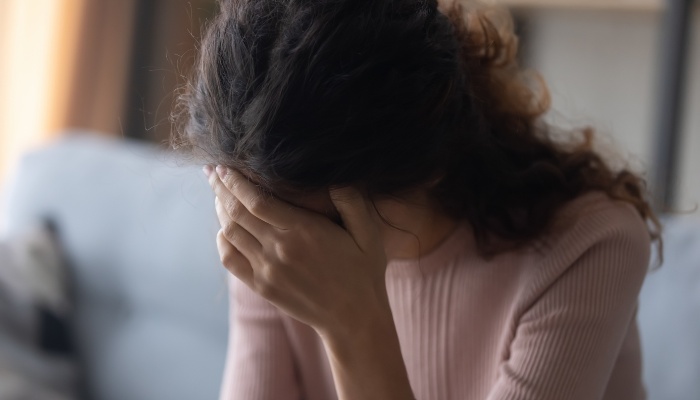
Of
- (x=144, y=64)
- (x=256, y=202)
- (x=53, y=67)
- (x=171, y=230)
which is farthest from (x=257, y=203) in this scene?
(x=144, y=64)

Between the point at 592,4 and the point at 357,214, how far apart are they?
1.77m

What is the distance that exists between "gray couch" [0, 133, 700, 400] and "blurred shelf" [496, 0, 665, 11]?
1.05m

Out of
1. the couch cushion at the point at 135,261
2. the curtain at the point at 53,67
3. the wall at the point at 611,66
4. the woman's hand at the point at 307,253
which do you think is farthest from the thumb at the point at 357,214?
the curtain at the point at 53,67

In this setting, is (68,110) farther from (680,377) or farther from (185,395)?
(680,377)

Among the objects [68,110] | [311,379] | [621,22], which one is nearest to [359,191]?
[311,379]

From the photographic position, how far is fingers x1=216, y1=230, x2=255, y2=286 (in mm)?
839

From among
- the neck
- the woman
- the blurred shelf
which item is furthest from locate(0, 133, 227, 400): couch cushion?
the blurred shelf

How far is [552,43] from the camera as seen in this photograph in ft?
8.13

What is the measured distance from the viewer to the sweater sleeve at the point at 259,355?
41.4 inches

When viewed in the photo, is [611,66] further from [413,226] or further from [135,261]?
[413,226]

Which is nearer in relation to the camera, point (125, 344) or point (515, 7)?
point (125, 344)

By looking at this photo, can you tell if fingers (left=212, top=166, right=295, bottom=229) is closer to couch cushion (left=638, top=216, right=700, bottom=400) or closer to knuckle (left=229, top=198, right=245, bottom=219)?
knuckle (left=229, top=198, right=245, bottom=219)

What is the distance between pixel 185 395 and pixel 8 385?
315 millimetres

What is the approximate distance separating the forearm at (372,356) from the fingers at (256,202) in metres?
0.15
